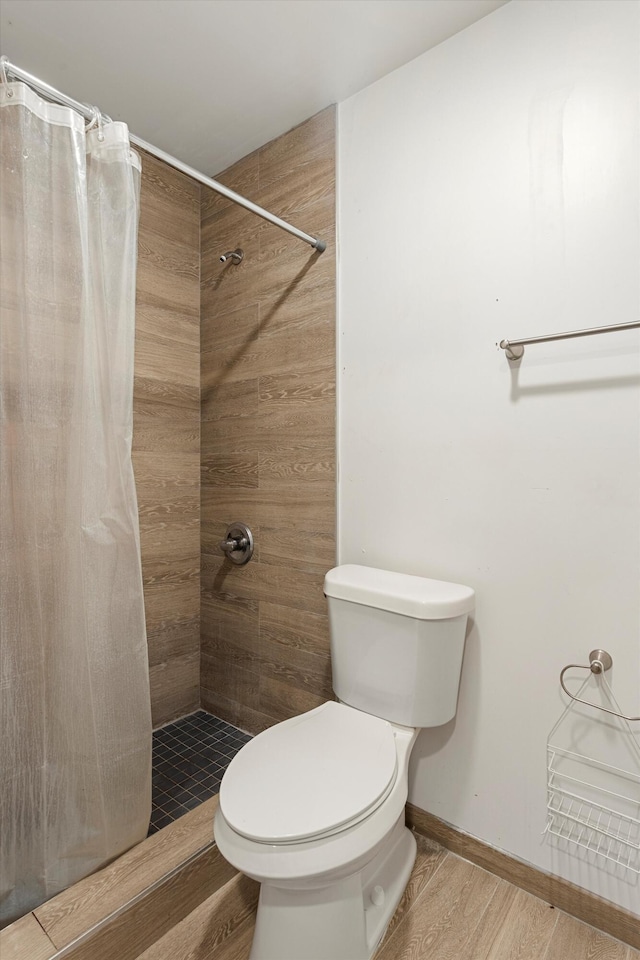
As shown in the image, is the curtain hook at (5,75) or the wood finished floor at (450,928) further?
the wood finished floor at (450,928)

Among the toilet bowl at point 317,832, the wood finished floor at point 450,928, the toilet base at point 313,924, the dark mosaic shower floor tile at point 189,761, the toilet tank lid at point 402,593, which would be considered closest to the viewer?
the toilet bowl at point 317,832

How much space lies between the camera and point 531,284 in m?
1.32

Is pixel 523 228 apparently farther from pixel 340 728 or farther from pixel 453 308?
pixel 340 728

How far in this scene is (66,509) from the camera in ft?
3.87

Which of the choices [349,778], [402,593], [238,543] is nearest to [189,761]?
[238,543]

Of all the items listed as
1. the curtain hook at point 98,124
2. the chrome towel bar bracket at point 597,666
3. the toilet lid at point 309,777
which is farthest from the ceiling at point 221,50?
the toilet lid at point 309,777

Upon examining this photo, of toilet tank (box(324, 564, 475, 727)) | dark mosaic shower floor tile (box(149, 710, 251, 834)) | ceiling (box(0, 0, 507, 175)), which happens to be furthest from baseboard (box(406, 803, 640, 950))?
ceiling (box(0, 0, 507, 175))

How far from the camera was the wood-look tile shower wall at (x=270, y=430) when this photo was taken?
1745mm

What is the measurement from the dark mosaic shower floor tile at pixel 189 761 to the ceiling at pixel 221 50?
2.24 meters

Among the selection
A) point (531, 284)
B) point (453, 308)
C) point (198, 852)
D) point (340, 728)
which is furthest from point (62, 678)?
point (531, 284)

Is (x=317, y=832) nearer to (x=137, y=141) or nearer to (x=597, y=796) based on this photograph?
(x=597, y=796)

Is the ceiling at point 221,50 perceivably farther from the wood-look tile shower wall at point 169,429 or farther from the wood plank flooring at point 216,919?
the wood plank flooring at point 216,919

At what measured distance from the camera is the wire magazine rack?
1184mm

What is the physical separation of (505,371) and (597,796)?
3.54ft
